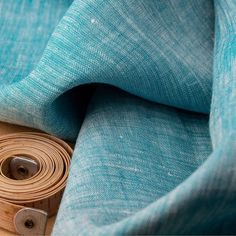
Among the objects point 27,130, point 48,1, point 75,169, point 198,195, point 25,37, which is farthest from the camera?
point 48,1

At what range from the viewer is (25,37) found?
1088 millimetres

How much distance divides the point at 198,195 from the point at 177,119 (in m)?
0.35

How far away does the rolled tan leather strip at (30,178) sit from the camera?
78cm

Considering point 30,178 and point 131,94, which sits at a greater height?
point 131,94

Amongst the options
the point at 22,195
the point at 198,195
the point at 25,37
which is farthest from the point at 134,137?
the point at 25,37

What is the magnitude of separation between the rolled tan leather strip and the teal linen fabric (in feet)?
0.11

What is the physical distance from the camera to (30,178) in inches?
33.2

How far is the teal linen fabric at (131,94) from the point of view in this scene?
70 centimetres

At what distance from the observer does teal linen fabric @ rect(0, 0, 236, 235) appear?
698mm

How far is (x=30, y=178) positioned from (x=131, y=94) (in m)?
0.21

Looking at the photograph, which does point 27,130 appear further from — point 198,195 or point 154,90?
point 198,195

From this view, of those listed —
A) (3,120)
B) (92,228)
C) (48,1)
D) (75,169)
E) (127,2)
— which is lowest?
(92,228)

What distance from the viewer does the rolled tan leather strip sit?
781 millimetres

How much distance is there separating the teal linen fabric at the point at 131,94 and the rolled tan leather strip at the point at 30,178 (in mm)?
35
